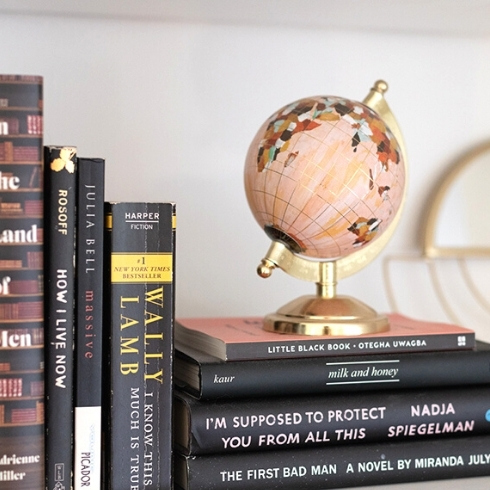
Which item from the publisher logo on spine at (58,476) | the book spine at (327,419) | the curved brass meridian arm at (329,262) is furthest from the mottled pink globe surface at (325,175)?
the publisher logo on spine at (58,476)

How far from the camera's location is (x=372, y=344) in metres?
0.68

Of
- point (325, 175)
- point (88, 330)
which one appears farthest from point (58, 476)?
point (325, 175)

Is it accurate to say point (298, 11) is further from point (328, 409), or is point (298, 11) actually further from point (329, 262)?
point (328, 409)

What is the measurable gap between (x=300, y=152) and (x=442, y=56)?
0.39 m

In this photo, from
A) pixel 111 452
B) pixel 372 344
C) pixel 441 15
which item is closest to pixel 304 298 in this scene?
pixel 372 344

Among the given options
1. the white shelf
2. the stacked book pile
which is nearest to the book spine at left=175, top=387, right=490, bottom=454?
the stacked book pile

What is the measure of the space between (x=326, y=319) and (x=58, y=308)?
25 cm

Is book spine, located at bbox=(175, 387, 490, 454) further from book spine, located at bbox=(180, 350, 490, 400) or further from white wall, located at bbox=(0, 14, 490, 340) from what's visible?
white wall, located at bbox=(0, 14, 490, 340)

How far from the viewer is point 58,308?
1.94ft

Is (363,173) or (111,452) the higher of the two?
(363,173)

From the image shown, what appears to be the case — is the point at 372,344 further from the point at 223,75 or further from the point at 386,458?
the point at 223,75

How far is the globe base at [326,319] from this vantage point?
71 cm

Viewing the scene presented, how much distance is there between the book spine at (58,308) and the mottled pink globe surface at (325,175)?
7.2 inches

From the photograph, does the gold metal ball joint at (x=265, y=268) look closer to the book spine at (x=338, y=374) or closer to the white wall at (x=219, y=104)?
the book spine at (x=338, y=374)
